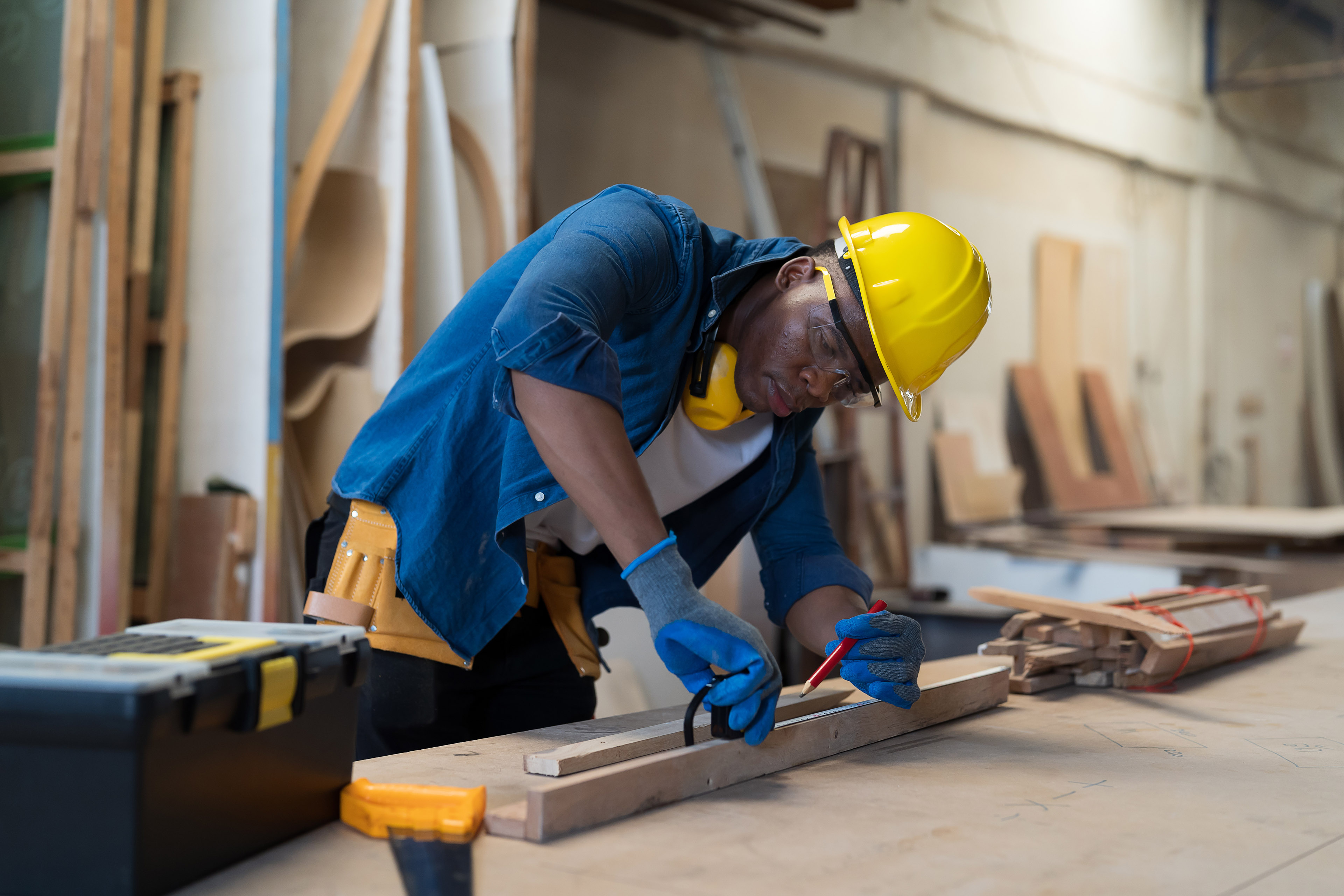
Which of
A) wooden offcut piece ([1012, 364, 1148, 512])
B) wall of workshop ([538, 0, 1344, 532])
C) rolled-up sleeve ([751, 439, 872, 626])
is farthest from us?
wooden offcut piece ([1012, 364, 1148, 512])

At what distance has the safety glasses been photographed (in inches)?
63.2

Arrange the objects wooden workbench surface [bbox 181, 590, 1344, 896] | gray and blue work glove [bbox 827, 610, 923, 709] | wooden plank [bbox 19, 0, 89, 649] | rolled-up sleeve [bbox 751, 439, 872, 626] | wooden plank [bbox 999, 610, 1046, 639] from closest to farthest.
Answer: wooden workbench surface [bbox 181, 590, 1344, 896], gray and blue work glove [bbox 827, 610, 923, 709], rolled-up sleeve [bbox 751, 439, 872, 626], wooden plank [bbox 999, 610, 1046, 639], wooden plank [bbox 19, 0, 89, 649]

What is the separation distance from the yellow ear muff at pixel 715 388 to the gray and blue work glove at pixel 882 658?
1.17 ft

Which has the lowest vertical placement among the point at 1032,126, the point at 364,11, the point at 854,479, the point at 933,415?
the point at 854,479

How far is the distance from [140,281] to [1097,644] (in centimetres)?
267

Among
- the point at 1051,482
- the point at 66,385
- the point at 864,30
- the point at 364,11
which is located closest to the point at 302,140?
the point at 364,11

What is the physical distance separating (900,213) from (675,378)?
1.31 feet

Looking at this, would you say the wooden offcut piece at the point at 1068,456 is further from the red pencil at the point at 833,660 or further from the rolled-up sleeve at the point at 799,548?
the red pencil at the point at 833,660

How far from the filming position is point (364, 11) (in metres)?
3.60

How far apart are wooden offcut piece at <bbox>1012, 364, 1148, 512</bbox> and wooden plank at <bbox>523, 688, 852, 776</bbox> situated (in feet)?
21.9

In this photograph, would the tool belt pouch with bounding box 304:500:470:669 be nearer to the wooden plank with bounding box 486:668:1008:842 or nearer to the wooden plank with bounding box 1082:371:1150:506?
the wooden plank with bounding box 486:668:1008:842

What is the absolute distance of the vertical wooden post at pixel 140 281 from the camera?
3166 millimetres

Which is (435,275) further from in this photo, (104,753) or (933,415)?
(933,415)

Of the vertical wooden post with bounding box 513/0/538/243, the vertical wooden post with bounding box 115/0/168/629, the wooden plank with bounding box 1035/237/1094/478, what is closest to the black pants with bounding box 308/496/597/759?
the vertical wooden post with bounding box 115/0/168/629
